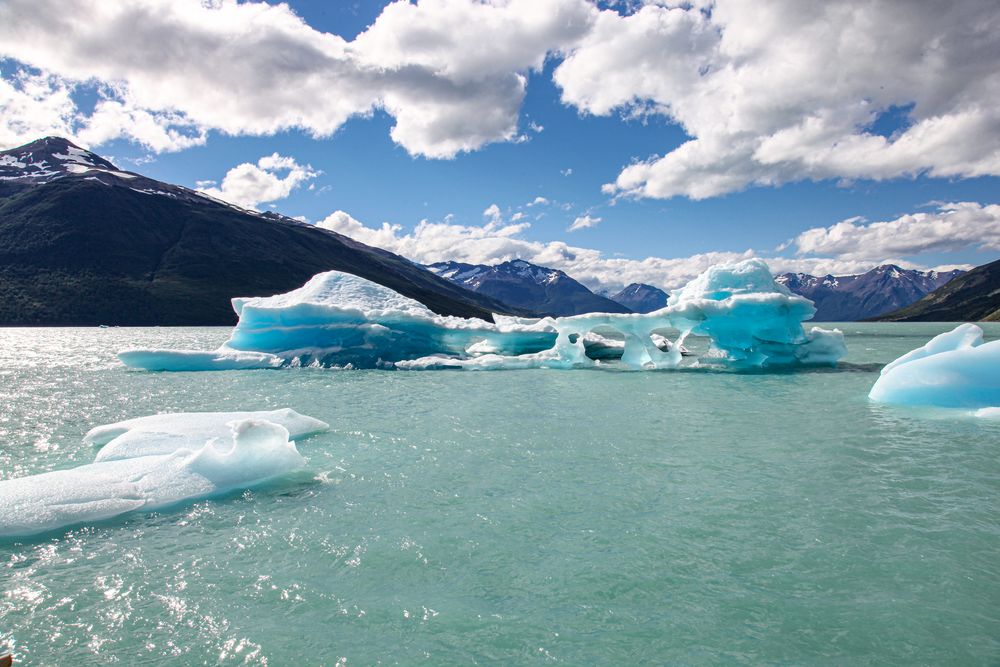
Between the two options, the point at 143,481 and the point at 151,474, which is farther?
the point at 151,474

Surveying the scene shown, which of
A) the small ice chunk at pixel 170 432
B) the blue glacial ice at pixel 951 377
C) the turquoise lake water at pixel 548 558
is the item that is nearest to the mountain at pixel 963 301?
the blue glacial ice at pixel 951 377

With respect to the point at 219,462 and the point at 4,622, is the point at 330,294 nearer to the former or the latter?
the point at 219,462

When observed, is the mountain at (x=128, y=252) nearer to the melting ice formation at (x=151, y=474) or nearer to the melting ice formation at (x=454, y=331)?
the melting ice formation at (x=454, y=331)

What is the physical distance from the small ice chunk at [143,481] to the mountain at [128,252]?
360ft

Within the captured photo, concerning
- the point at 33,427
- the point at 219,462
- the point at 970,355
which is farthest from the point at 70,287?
the point at 970,355

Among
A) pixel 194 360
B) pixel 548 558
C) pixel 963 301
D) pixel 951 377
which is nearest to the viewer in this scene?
pixel 548 558

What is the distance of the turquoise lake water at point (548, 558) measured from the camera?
160 inches

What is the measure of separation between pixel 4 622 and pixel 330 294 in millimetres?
23401

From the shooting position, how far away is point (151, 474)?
7.35 meters

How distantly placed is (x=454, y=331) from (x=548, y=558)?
71.0 ft

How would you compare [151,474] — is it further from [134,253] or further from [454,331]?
[134,253]

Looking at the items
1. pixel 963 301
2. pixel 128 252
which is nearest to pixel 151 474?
pixel 128 252

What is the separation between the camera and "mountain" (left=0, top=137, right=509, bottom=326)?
331 ft

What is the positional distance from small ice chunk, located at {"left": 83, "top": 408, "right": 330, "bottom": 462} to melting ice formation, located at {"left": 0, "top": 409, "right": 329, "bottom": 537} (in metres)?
0.02
